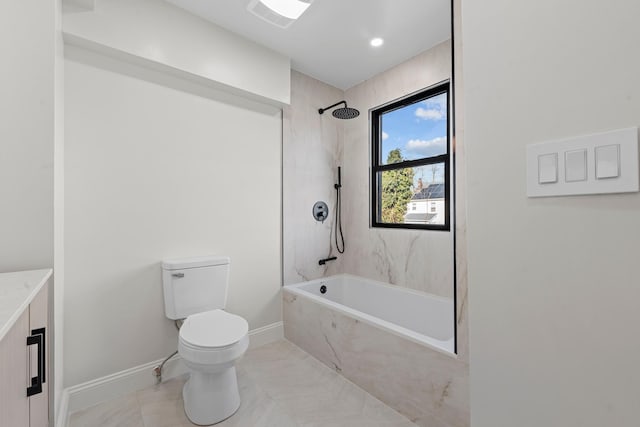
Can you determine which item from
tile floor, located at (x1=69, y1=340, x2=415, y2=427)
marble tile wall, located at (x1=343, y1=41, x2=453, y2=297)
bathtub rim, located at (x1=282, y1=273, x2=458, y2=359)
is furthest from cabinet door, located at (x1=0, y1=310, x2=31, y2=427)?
marble tile wall, located at (x1=343, y1=41, x2=453, y2=297)

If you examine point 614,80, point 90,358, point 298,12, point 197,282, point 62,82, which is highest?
point 298,12

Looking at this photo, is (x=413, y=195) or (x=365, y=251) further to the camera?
(x=365, y=251)

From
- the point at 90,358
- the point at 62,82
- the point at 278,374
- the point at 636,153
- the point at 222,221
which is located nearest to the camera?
the point at 636,153

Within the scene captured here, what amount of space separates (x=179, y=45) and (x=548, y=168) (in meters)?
2.28

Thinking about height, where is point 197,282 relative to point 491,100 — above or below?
below

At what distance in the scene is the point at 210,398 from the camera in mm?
1635

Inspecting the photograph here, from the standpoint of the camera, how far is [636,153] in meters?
0.55

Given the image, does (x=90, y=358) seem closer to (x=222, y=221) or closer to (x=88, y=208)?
(x=88, y=208)

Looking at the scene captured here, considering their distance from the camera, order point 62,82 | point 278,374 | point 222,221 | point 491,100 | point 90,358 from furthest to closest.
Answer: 1. point 222,221
2. point 278,374
3. point 90,358
4. point 62,82
5. point 491,100

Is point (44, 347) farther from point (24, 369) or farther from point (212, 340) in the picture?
point (212, 340)

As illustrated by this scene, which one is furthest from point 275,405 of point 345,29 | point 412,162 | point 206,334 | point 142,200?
point 345,29

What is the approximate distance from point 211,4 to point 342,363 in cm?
265

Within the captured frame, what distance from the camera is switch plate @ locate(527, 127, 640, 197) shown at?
0.56 m

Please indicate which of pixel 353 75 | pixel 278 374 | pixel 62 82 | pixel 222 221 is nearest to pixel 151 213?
pixel 222 221
